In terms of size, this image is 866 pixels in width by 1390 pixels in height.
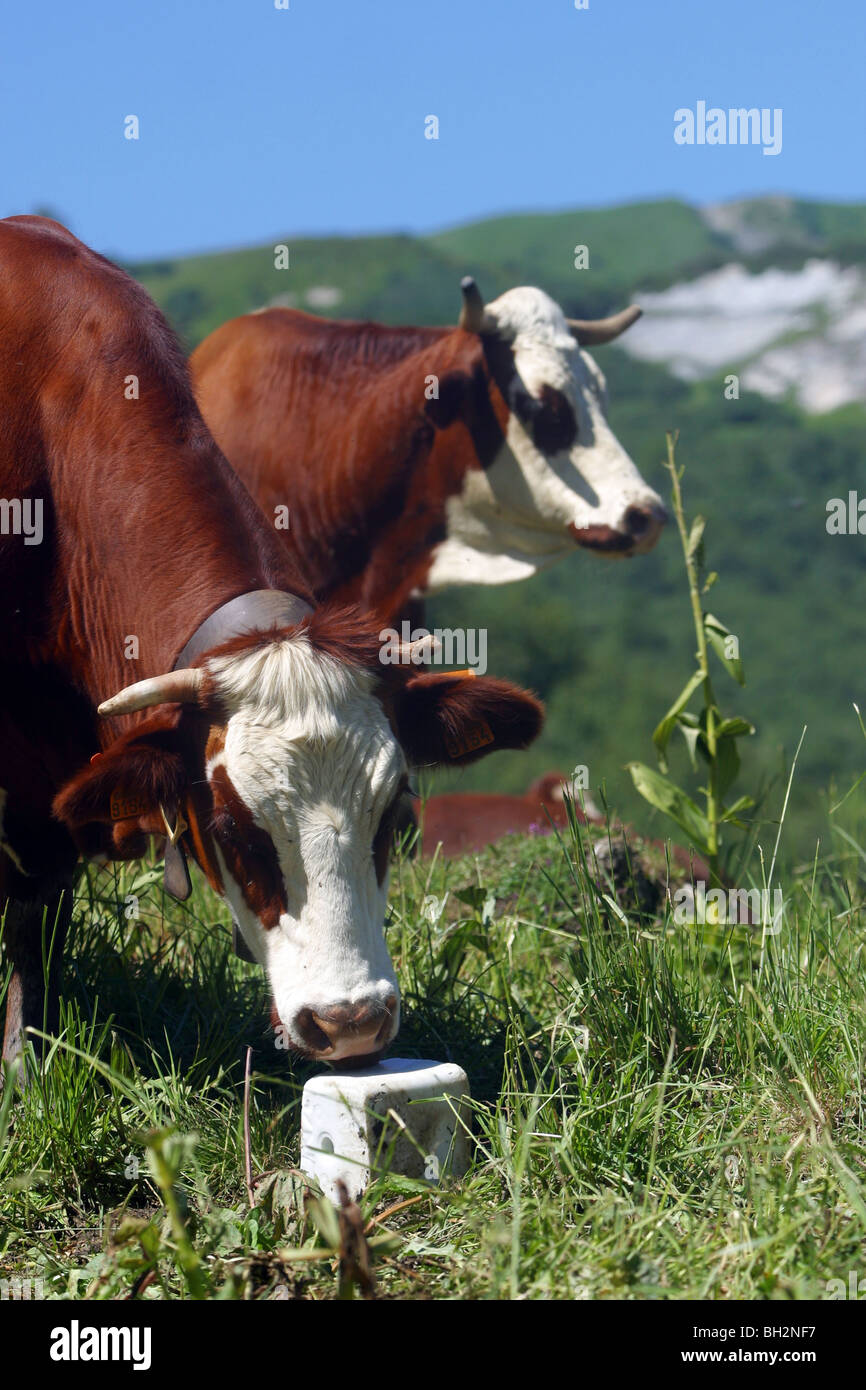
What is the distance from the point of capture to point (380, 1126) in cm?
319

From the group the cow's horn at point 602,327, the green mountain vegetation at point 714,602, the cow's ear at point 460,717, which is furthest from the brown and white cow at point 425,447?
the green mountain vegetation at point 714,602

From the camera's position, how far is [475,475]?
7207 millimetres

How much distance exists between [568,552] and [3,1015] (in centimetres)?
419

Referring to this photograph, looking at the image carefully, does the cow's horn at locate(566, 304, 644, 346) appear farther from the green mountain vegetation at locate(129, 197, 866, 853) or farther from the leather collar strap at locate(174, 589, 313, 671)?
the green mountain vegetation at locate(129, 197, 866, 853)

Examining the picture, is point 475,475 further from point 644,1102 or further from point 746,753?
point 746,753

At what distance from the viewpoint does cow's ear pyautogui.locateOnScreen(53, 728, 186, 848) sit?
3465 mm

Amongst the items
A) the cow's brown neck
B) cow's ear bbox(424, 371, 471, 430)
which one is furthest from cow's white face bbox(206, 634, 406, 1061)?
cow's ear bbox(424, 371, 471, 430)

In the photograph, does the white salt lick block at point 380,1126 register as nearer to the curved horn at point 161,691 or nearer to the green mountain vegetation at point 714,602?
the curved horn at point 161,691

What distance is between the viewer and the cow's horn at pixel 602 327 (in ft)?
25.9

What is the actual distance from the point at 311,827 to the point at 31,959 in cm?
137

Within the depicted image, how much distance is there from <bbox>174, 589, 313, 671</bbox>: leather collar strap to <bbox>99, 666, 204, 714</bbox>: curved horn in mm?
131

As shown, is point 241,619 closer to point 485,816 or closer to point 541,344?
point 541,344

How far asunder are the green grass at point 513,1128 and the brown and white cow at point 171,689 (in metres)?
0.32
